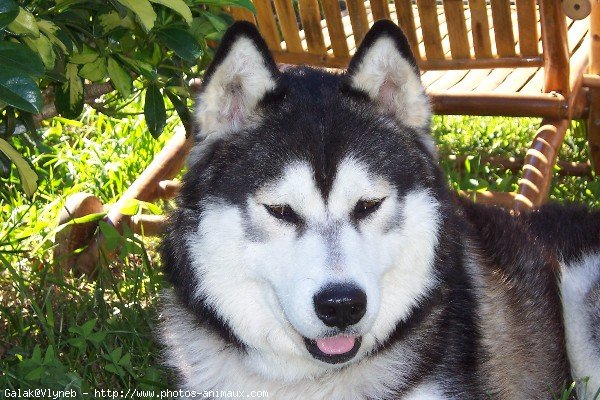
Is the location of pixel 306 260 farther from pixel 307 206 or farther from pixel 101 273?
pixel 101 273

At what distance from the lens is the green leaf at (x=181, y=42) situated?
9.71 ft

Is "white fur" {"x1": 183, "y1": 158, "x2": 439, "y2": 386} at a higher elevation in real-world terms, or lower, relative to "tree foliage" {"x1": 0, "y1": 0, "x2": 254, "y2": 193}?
lower

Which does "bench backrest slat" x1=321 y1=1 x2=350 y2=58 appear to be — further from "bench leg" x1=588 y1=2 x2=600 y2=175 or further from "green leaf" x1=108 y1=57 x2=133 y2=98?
"green leaf" x1=108 y1=57 x2=133 y2=98

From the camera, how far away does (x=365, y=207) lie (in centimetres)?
266

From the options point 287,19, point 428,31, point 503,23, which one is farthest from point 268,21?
point 503,23

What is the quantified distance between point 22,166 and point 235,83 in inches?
30.4

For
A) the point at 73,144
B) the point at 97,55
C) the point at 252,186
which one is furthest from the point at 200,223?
the point at 73,144

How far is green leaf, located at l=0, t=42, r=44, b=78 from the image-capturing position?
2289 mm

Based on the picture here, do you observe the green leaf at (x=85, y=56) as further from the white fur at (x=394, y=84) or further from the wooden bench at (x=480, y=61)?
the wooden bench at (x=480, y=61)

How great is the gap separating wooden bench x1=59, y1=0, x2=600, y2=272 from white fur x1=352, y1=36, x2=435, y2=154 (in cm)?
173

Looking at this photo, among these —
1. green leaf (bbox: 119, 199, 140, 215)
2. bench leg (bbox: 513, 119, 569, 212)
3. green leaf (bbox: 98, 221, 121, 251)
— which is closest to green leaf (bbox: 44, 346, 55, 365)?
green leaf (bbox: 98, 221, 121, 251)

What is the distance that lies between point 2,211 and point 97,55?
191 centimetres

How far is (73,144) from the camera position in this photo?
590 centimetres

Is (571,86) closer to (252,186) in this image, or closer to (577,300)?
(577,300)
